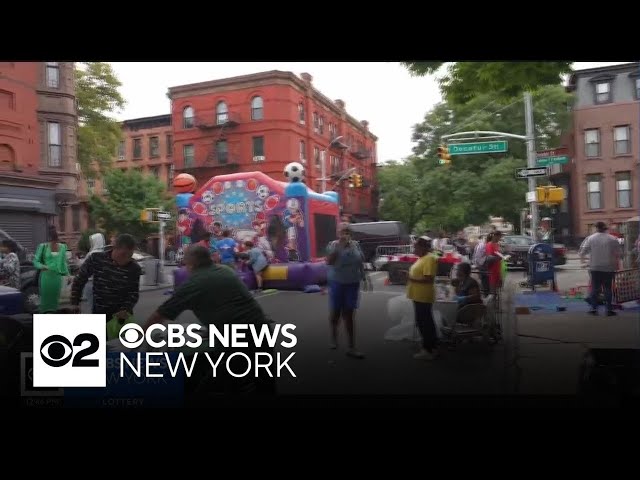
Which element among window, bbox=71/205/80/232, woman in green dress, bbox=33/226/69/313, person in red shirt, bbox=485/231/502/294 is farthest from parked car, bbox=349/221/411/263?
woman in green dress, bbox=33/226/69/313

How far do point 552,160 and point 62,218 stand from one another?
12.8 ft

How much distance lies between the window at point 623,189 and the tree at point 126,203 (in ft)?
11.6

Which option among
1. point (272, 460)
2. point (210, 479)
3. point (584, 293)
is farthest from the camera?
point (584, 293)

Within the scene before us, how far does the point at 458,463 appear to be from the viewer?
12.1 ft

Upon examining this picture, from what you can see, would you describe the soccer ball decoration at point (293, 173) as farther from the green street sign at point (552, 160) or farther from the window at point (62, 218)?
the green street sign at point (552, 160)

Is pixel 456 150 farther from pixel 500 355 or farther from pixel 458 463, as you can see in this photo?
pixel 458 463

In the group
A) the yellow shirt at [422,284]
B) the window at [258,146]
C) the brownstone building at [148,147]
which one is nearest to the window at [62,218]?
the brownstone building at [148,147]

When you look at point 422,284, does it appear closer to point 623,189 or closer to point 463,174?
point 463,174

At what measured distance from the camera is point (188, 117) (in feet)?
14.3

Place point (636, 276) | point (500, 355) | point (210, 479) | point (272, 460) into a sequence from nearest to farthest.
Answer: point (210, 479) → point (272, 460) → point (500, 355) → point (636, 276)

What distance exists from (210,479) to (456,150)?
126 inches

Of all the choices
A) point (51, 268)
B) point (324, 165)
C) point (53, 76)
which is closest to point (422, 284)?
point (324, 165)

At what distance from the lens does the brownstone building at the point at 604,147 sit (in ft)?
13.9
